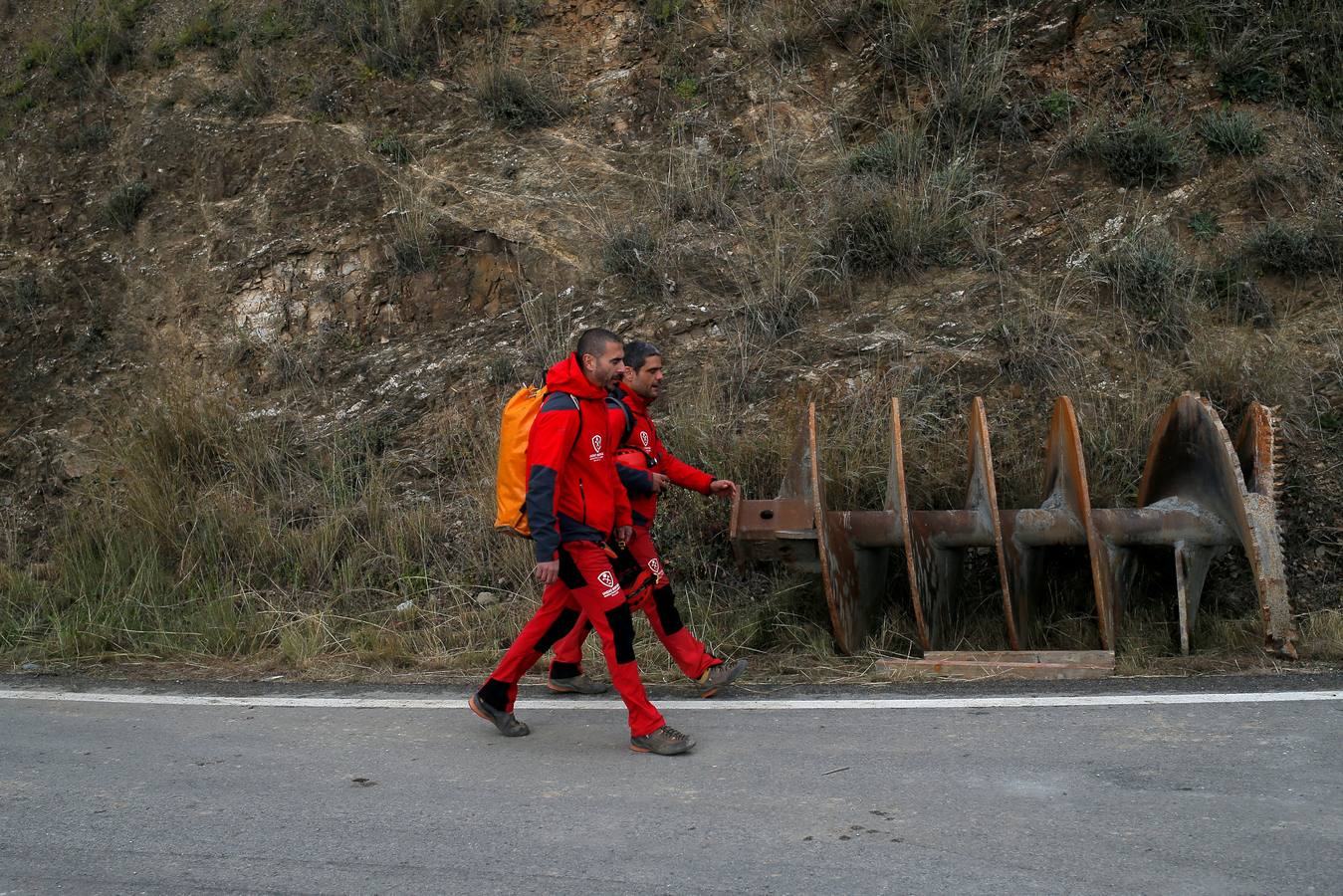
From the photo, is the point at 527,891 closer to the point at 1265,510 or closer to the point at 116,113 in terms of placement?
the point at 1265,510

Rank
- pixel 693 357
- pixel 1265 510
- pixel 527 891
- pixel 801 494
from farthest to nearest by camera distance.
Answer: pixel 693 357, pixel 801 494, pixel 1265 510, pixel 527 891

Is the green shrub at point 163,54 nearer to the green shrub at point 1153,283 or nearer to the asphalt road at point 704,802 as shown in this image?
the asphalt road at point 704,802

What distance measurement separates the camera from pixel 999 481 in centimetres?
781

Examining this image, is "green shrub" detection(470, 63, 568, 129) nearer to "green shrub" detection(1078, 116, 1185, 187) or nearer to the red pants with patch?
"green shrub" detection(1078, 116, 1185, 187)

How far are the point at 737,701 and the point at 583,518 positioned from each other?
4.10 feet

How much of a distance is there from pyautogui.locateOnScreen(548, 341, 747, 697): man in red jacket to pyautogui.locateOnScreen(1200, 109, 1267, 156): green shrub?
607 cm

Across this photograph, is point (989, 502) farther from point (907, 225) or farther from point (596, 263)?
point (596, 263)

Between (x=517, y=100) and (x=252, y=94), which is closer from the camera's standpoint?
(x=517, y=100)

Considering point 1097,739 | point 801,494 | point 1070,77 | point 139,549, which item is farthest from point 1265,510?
point 139,549

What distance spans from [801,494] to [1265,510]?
231cm

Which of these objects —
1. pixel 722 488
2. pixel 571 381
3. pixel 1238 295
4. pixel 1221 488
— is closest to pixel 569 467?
pixel 571 381

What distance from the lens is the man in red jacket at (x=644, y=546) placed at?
568cm

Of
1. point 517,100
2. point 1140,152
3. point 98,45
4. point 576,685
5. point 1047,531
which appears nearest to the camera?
point 576,685

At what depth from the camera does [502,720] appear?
17.6 feet
